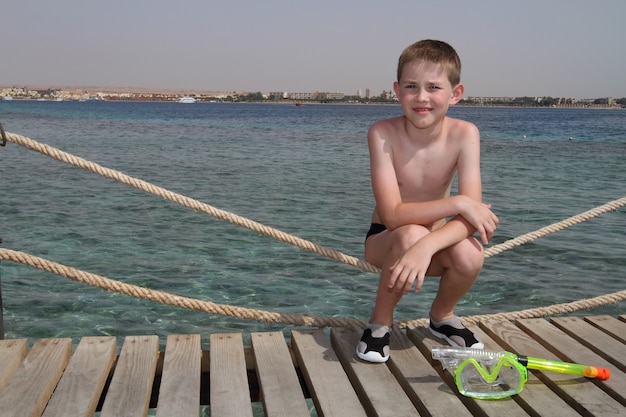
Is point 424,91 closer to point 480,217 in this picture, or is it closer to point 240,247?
point 480,217

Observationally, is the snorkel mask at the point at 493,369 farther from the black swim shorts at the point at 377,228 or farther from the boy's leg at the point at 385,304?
the black swim shorts at the point at 377,228

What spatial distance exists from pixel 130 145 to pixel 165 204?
1652 centimetres

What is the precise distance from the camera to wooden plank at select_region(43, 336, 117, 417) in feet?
8.42

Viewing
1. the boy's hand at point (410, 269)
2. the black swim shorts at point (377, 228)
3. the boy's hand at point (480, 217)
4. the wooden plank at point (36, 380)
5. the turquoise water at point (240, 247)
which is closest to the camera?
the wooden plank at point (36, 380)

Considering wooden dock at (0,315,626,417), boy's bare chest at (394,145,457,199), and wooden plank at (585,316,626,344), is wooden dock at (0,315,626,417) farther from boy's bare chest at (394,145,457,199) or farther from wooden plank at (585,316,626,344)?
boy's bare chest at (394,145,457,199)

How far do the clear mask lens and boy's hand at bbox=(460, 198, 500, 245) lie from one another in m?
0.53

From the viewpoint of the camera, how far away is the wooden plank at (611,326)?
11.6 ft

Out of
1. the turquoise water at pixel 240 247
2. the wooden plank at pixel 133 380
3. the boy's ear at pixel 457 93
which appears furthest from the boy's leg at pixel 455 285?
the turquoise water at pixel 240 247

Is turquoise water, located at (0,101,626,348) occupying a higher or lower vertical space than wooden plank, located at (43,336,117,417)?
lower

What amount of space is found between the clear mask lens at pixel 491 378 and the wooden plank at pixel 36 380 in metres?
1.65

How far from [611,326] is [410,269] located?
1536mm

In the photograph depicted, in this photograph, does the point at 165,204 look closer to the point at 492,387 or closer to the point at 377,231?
the point at 377,231

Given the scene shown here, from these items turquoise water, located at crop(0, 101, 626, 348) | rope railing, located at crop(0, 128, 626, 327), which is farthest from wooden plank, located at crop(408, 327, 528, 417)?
turquoise water, located at crop(0, 101, 626, 348)

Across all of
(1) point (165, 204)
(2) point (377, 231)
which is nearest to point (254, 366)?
(2) point (377, 231)
